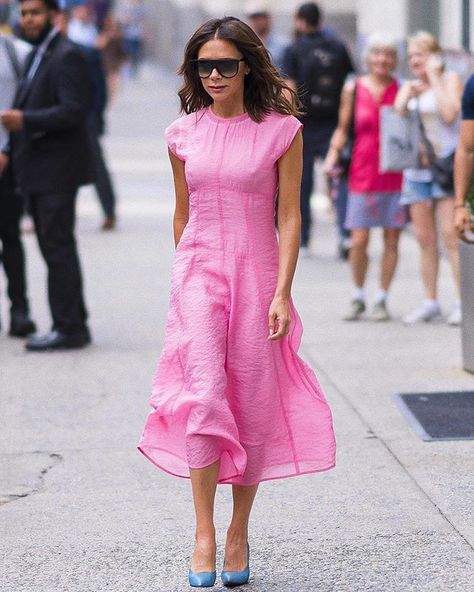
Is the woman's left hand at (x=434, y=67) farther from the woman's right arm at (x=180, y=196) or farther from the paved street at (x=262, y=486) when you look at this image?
the woman's right arm at (x=180, y=196)

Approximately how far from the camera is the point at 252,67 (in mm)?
4785

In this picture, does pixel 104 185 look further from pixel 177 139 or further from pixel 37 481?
pixel 177 139

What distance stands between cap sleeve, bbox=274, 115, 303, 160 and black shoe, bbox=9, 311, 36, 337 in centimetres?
522

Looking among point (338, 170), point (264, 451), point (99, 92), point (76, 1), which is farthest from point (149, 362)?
point (76, 1)

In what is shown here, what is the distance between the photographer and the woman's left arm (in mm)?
4723

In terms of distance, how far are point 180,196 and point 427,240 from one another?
5006 millimetres

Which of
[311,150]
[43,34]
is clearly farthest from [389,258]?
[311,150]

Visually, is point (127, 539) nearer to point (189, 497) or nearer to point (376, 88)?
point (189, 497)

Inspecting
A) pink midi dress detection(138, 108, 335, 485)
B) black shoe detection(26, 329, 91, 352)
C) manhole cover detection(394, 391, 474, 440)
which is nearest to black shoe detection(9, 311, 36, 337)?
black shoe detection(26, 329, 91, 352)

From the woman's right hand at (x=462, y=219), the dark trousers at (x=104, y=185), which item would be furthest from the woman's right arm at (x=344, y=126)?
the dark trousers at (x=104, y=185)

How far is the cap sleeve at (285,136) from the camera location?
4.76 metres

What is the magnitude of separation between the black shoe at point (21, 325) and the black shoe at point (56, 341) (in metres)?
0.47

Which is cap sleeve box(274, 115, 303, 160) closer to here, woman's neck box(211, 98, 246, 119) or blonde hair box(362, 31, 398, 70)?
woman's neck box(211, 98, 246, 119)

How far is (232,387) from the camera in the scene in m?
4.79
